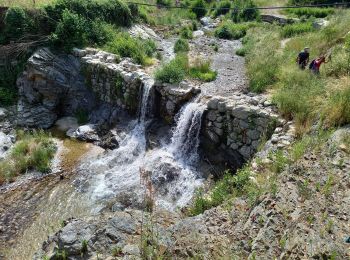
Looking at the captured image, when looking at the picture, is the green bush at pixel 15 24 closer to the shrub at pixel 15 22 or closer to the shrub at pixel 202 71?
the shrub at pixel 15 22

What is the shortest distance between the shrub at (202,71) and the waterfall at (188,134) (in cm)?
179

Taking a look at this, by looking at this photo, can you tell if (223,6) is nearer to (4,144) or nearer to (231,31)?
(231,31)

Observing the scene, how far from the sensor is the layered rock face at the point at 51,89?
448 inches

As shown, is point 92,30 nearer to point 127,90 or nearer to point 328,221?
point 127,90

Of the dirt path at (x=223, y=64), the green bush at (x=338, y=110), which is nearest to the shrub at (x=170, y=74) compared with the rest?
the dirt path at (x=223, y=64)

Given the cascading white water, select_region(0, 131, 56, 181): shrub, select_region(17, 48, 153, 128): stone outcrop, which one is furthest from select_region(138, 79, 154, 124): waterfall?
select_region(0, 131, 56, 181): shrub

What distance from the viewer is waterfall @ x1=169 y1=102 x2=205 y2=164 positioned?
8883mm

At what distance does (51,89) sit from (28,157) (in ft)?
11.0

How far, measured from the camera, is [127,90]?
10.6m

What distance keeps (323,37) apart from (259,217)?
30.1 ft

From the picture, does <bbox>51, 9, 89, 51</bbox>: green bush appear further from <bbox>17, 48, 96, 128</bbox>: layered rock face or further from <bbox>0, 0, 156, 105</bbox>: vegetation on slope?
<bbox>17, 48, 96, 128</bbox>: layered rock face

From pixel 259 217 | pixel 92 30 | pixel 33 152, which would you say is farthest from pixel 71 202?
pixel 92 30

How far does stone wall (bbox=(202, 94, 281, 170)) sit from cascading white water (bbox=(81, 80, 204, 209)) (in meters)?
0.37

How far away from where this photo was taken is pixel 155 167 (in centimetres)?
875
